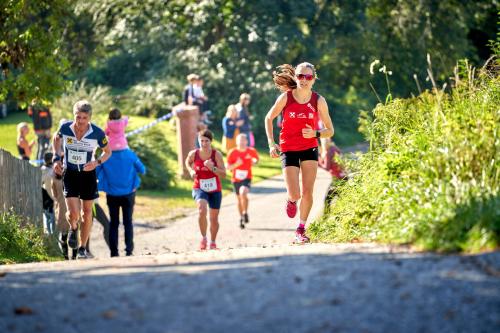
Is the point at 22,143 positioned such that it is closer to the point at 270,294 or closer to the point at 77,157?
the point at 77,157

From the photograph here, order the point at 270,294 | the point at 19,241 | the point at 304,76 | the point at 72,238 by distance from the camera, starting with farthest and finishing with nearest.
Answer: the point at 19,241 < the point at 72,238 < the point at 304,76 < the point at 270,294

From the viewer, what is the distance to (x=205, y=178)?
14.1 metres

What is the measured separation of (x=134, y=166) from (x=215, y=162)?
1005 millimetres

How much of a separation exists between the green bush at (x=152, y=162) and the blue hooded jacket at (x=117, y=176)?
8842mm

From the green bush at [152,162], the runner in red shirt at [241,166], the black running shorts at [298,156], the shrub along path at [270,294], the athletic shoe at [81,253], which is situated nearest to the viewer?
the shrub along path at [270,294]

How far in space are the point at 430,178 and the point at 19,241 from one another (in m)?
5.52

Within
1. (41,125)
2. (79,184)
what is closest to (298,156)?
(79,184)

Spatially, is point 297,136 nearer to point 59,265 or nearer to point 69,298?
point 59,265

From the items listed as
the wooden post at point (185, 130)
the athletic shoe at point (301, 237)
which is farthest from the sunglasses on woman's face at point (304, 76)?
the wooden post at point (185, 130)

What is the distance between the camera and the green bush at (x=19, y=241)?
1259cm

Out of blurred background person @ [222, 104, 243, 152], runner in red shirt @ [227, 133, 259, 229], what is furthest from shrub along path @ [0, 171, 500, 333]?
blurred background person @ [222, 104, 243, 152]

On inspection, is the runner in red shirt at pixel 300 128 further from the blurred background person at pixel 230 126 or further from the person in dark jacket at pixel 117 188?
the blurred background person at pixel 230 126

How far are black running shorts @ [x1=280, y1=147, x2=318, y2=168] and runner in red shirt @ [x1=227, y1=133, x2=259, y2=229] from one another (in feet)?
19.9

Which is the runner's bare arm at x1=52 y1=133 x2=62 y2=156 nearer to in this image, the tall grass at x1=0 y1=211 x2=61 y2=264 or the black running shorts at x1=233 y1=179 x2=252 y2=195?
the tall grass at x1=0 y1=211 x2=61 y2=264
